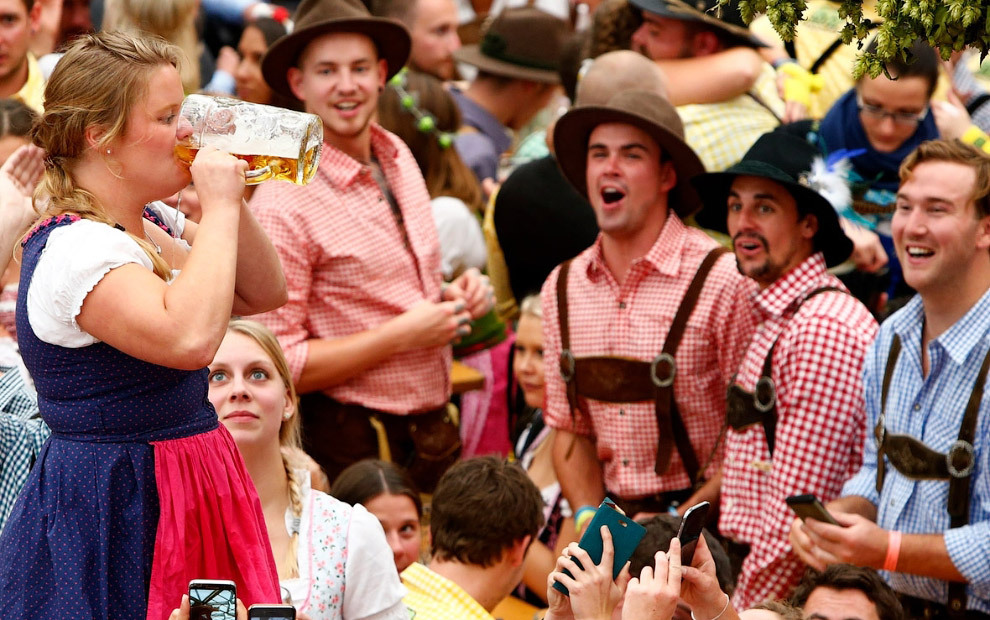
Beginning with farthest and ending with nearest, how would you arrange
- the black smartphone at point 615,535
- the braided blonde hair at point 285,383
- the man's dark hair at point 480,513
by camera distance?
the man's dark hair at point 480,513, the braided blonde hair at point 285,383, the black smartphone at point 615,535

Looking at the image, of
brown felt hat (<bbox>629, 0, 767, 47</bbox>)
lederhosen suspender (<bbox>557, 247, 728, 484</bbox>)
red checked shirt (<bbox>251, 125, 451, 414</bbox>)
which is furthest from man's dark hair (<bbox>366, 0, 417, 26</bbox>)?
lederhosen suspender (<bbox>557, 247, 728, 484</bbox>)

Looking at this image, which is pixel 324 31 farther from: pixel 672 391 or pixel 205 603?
pixel 205 603

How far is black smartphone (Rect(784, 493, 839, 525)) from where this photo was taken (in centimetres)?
365

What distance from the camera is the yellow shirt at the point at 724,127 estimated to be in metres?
5.19

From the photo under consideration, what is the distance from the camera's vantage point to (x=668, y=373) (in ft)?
14.5

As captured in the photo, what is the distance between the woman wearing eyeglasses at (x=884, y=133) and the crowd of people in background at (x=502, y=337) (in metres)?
0.01

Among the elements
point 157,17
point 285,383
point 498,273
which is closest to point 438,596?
point 285,383

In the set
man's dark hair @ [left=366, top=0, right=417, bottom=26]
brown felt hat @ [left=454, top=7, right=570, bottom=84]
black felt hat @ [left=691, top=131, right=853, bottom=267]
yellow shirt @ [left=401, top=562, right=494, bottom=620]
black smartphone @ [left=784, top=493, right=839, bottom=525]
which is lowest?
yellow shirt @ [left=401, top=562, right=494, bottom=620]

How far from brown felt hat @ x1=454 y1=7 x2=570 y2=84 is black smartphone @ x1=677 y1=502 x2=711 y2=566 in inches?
193

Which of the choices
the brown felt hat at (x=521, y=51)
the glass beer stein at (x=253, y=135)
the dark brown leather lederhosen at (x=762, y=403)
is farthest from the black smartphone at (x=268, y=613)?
the brown felt hat at (x=521, y=51)

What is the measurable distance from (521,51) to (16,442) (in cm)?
437

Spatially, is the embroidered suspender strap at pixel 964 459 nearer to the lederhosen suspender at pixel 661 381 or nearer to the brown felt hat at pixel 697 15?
the lederhosen suspender at pixel 661 381

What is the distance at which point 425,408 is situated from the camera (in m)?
4.91

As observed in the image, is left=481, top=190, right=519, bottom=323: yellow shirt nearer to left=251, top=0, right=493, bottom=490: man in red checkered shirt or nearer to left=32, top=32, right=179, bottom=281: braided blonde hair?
left=251, top=0, right=493, bottom=490: man in red checkered shirt
